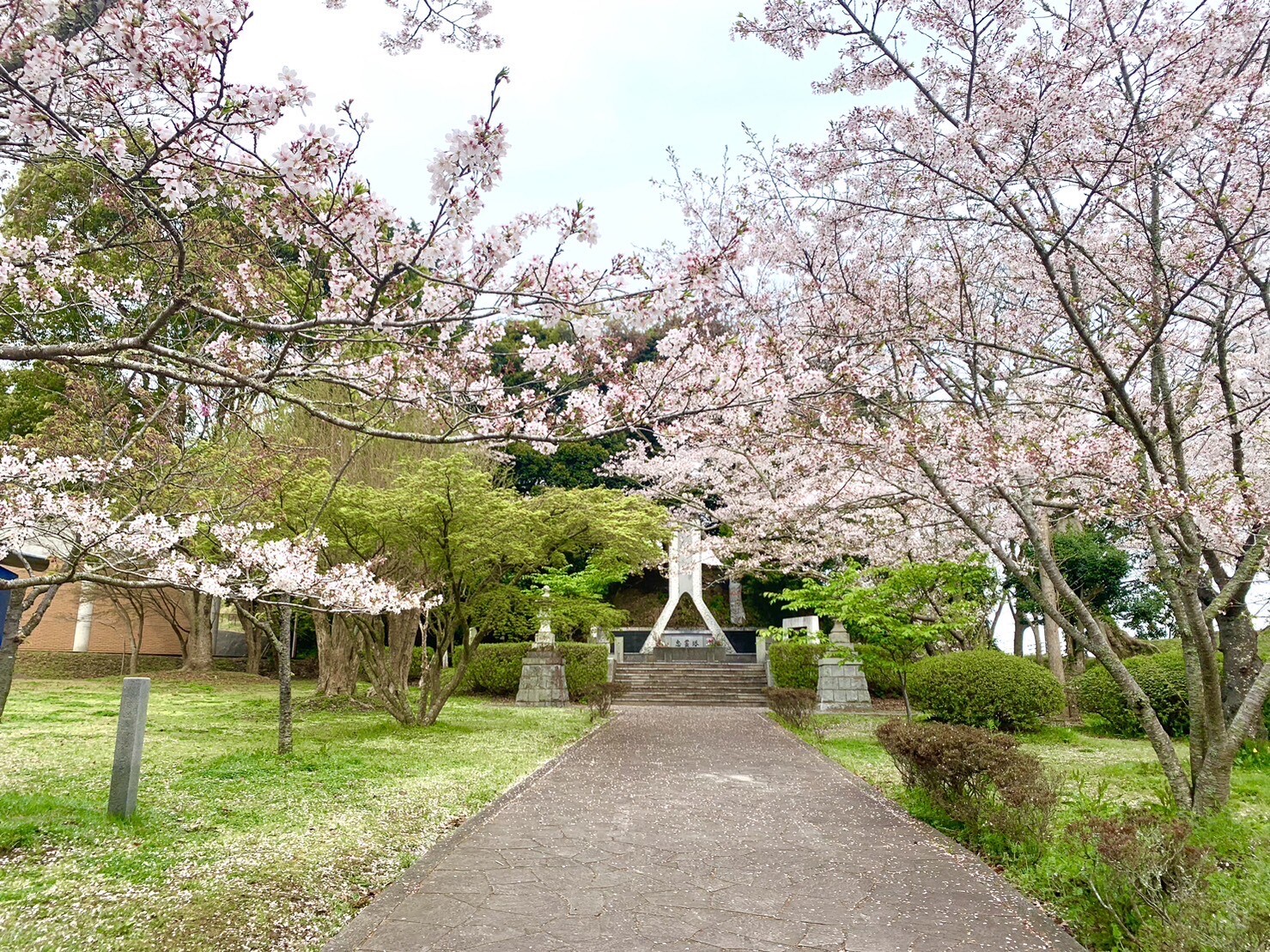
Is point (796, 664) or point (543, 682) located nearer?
point (543, 682)

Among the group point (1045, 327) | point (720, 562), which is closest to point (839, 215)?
point (1045, 327)

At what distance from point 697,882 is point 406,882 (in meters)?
1.68

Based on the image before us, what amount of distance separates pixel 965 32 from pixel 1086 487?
4008 millimetres

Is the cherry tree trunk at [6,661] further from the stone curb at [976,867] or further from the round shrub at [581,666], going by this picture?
the round shrub at [581,666]

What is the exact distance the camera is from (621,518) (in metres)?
11.7

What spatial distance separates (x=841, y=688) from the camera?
15773 millimetres

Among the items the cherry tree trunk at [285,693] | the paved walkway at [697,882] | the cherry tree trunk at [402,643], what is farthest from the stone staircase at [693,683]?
the paved walkway at [697,882]

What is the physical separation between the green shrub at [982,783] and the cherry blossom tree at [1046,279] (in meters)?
1.03

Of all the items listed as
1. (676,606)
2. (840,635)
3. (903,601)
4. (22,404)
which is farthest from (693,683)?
(22,404)

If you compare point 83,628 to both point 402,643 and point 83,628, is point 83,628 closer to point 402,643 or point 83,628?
point 83,628

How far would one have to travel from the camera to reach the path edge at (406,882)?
3.43 metres

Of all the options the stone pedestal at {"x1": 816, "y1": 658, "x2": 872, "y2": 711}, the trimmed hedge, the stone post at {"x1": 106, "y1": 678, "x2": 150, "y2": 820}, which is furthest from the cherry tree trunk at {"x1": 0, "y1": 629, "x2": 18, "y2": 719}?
the stone pedestal at {"x1": 816, "y1": 658, "x2": 872, "y2": 711}

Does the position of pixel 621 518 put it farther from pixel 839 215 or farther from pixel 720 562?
pixel 839 215

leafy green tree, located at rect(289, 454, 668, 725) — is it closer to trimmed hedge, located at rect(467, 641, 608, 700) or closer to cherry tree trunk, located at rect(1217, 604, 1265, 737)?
trimmed hedge, located at rect(467, 641, 608, 700)
